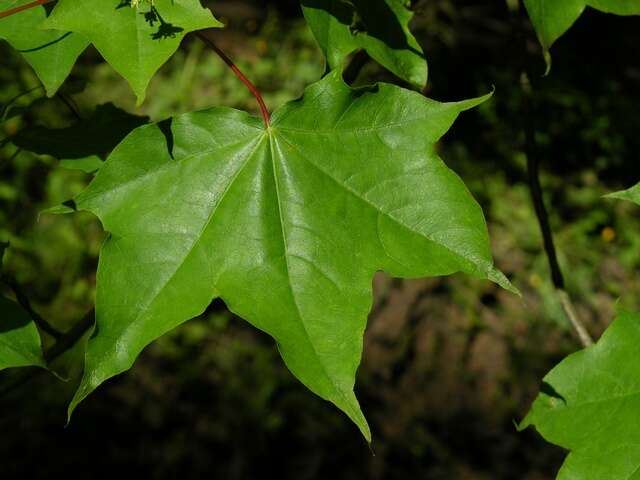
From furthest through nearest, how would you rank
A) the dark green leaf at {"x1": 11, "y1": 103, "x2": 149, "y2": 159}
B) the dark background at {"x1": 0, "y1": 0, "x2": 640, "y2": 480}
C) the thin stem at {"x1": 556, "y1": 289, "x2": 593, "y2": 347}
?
the dark background at {"x1": 0, "y1": 0, "x2": 640, "y2": 480}, the thin stem at {"x1": 556, "y1": 289, "x2": 593, "y2": 347}, the dark green leaf at {"x1": 11, "y1": 103, "x2": 149, "y2": 159}

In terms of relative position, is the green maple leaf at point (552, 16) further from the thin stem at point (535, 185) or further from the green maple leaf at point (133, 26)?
the green maple leaf at point (133, 26)

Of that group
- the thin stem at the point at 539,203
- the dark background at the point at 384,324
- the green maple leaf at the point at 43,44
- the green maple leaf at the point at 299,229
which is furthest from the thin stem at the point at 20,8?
the dark background at the point at 384,324

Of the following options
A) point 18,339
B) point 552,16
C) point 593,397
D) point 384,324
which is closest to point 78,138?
point 18,339

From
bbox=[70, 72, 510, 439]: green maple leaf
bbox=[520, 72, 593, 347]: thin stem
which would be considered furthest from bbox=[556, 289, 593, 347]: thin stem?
bbox=[70, 72, 510, 439]: green maple leaf

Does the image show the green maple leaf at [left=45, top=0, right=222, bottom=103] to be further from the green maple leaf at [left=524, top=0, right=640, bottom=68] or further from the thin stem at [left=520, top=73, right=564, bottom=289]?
the thin stem at [left=520, top=73, right=564, bottom=289]

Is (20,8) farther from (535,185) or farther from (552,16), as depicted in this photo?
(535,185)

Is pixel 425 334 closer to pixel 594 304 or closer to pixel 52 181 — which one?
pixel 594 304

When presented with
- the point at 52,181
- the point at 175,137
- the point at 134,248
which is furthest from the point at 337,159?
the point at 52,181

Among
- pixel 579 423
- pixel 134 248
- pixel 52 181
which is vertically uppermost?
pixel 134 248
